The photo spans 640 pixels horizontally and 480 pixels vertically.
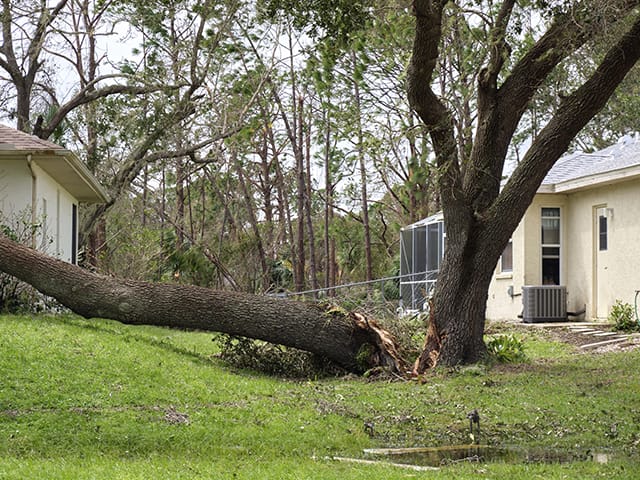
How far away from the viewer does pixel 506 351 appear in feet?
45.0

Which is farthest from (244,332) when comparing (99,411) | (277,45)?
(277,45)

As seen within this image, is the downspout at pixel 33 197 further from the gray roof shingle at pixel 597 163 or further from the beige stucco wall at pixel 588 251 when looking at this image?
the gray roof shingle at pixel 597 163

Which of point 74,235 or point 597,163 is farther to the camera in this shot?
point 74,235

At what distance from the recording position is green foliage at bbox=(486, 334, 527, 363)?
13.6 m

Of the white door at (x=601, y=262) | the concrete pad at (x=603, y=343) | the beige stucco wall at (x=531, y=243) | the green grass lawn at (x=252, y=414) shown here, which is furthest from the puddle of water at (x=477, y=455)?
the beige stucco wall at (x=531, y=243)

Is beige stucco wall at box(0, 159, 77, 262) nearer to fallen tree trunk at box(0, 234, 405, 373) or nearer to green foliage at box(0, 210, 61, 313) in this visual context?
green foliage at box(0, 210, 61, 313)

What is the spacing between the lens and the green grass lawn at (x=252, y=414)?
24.1 ft

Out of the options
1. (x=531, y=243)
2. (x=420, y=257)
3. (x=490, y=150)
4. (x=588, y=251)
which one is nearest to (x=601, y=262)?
(x=588, y=251)

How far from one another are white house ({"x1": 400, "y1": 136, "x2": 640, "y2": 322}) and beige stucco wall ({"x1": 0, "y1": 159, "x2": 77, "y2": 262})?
36.0ft

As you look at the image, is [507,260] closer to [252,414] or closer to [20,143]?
[20,143]

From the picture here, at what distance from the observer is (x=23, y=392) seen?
9.10m

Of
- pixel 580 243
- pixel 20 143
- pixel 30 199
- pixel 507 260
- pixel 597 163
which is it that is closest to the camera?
pixel 20 143

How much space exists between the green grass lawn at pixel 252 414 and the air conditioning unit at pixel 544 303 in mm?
7243

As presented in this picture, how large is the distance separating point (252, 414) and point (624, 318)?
1061 cm
